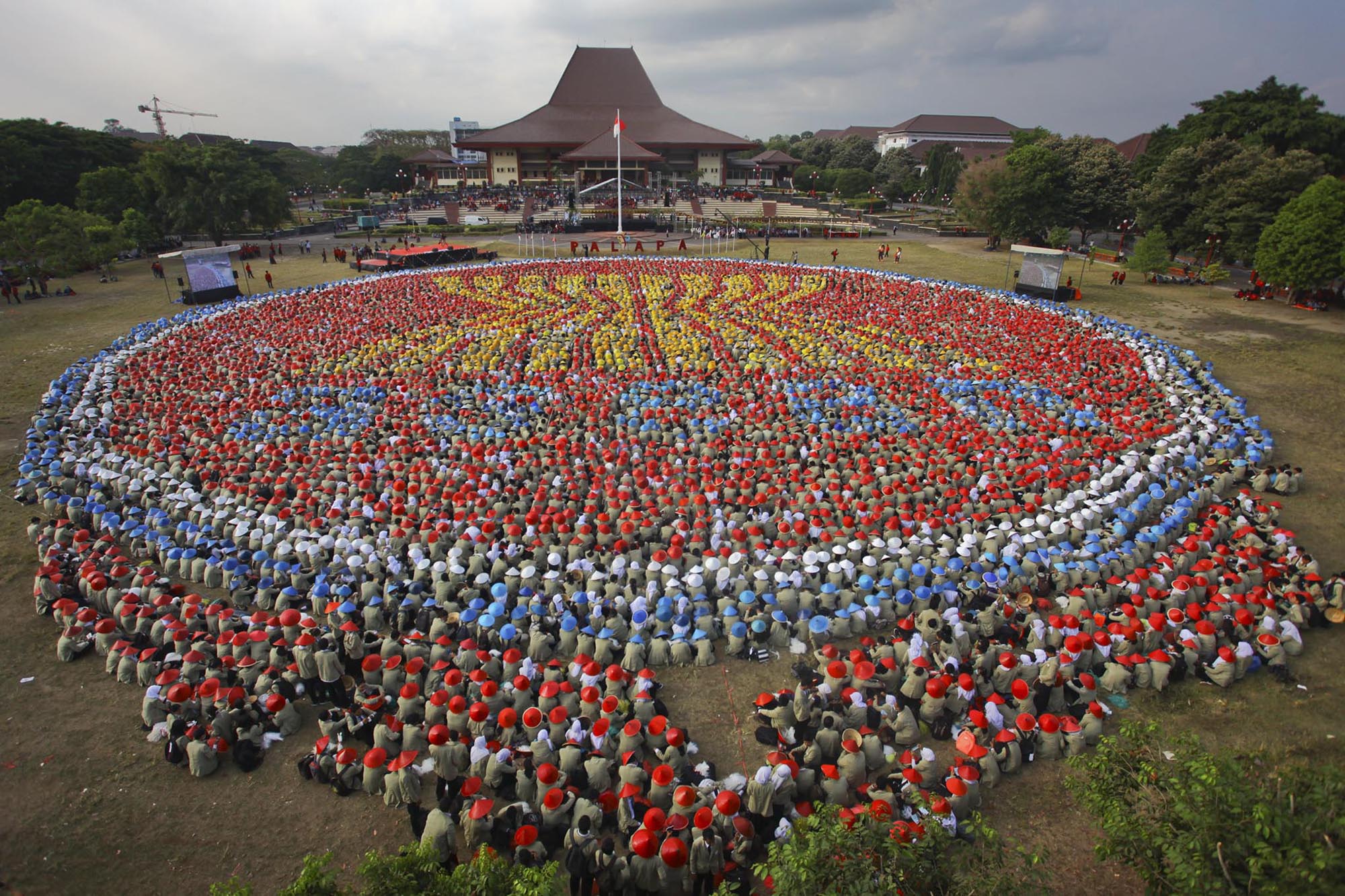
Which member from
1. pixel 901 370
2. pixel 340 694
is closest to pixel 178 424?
pixel 340 694

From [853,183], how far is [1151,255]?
45430 millimetres

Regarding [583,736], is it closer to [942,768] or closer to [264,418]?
[942,768]

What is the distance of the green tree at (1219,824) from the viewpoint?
4.23 m

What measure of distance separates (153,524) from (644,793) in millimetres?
10153

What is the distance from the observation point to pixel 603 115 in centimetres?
7050

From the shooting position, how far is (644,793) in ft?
24.1

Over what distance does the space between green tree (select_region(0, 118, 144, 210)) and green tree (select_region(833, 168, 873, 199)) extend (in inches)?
2537

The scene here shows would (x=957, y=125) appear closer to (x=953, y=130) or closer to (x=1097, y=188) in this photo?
(x=953, y=130)

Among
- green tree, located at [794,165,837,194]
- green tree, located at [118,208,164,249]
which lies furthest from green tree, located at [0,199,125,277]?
green tree, located at [794,165,837,194]

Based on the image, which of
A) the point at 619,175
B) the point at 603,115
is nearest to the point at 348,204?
the point at 603,115

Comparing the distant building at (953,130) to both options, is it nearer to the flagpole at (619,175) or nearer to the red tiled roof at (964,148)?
the red tiled roof at (964,148)

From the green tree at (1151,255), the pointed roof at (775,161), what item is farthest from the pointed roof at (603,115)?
the green tree at (1151,255)

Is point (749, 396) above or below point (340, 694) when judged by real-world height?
above

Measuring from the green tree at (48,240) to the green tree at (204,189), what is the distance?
6.89 metres
